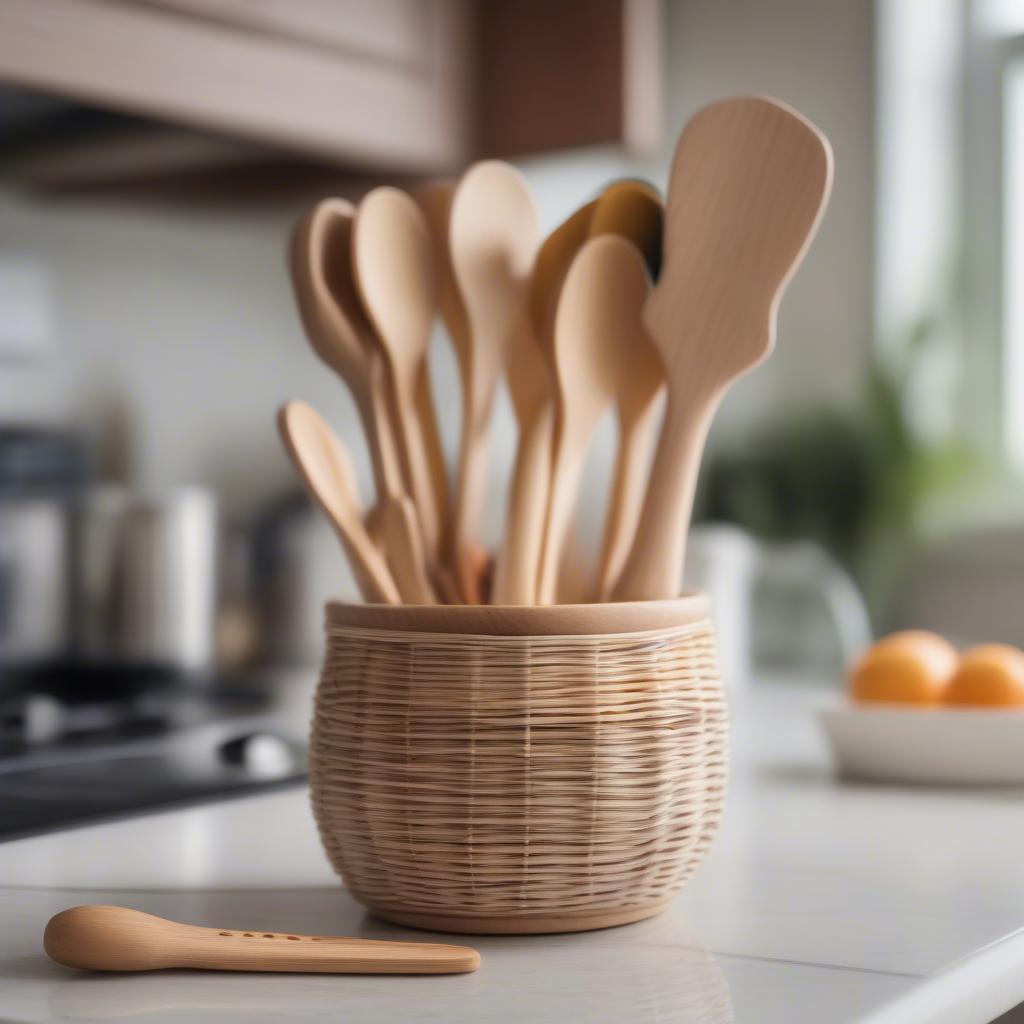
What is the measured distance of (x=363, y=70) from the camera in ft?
3.87

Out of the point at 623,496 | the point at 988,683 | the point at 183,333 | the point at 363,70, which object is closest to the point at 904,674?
the point at 988,683

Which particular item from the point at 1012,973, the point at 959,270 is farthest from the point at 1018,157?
the point at 1012,973

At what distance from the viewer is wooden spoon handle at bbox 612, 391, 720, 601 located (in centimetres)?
55

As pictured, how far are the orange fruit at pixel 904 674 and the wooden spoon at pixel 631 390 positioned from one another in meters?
0.42

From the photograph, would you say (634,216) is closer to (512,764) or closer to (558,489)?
(558,489)

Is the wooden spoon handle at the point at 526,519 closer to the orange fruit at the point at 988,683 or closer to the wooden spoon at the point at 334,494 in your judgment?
the wooden spoon at the point at 334,494

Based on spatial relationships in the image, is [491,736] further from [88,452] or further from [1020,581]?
[1020,581]

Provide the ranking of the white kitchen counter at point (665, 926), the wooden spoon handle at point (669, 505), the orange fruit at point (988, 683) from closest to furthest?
1. the white kitchen counter at point (665, 926)
2. the wooden spoon handle at point (669, 505)
3. the orange fruit at point (988, 683)

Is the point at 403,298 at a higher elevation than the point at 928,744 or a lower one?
higher

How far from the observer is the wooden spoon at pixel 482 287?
1.98 feet

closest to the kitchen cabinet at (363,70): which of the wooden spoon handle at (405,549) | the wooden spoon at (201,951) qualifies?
the wooden spoon handle at (405,549)

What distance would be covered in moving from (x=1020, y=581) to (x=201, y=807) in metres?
1.47

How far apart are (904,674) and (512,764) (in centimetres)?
56

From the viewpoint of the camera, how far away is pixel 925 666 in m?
0.98
